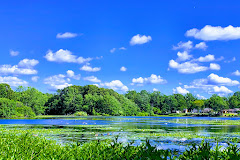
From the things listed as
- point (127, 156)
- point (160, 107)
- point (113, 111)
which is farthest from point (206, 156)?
point (160, 107)

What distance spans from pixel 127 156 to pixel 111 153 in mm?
562

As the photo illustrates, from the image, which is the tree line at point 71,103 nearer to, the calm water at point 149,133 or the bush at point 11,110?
the bush at point 11,110

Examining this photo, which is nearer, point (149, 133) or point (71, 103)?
point (149, 133)

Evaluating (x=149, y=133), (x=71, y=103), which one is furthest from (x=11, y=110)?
(x=149, y=133)

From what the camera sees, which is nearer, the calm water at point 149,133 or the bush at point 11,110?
the calm water at point 149,133

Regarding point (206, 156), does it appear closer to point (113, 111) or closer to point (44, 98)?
point (113, 111)

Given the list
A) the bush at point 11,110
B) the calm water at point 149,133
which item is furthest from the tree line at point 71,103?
the calm water at point 149,133

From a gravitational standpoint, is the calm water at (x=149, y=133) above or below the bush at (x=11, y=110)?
below

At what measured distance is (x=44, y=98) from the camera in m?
109

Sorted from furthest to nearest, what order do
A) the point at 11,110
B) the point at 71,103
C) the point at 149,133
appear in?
the point at 71,103
the point at 11,110
the point at 149,133

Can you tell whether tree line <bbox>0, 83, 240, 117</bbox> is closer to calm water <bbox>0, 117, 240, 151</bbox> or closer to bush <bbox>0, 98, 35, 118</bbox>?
bush <bbox>0, 98, 35, 118</bbox>

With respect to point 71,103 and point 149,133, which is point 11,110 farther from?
point 149,133

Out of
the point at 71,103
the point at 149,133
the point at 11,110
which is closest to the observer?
the point at 149,133

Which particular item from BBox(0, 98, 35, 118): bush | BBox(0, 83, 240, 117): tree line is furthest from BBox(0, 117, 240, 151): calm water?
BBox(0, 83, 240, 117): tree line
